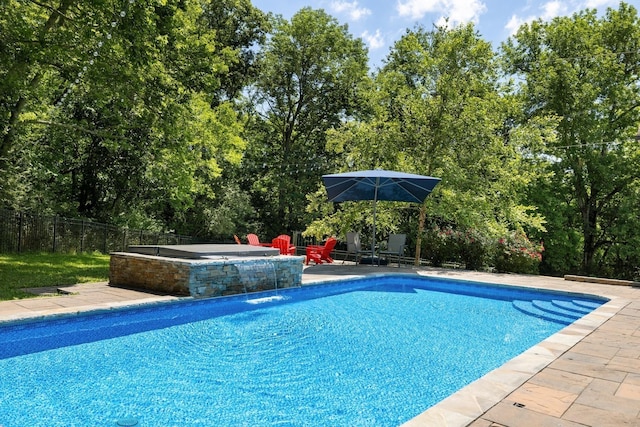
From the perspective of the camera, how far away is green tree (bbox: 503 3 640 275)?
19016 millimetres

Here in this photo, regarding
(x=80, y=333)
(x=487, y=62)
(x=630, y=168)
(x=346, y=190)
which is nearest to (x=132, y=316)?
(x=80, y=333)

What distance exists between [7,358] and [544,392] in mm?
5005

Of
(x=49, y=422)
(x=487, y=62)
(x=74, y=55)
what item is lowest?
(x=49, y=422)

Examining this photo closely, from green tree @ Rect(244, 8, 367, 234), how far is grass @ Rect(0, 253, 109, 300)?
38.1 ft

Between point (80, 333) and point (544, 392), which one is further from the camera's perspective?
point (80, 333)

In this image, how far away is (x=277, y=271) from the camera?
27.0 ft

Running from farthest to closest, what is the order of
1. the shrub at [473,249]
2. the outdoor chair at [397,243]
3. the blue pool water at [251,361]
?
the shrub at [473,249] → the outdoor chair at [397,243] → the blue pool water at [251,361]

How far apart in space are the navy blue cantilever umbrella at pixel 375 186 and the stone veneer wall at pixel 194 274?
3.92 meters

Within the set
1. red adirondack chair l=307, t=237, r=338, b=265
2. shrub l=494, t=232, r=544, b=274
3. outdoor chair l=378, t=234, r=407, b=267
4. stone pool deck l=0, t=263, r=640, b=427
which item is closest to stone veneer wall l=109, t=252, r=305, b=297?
stone pool deck l=0, t=263, r=640, b=427

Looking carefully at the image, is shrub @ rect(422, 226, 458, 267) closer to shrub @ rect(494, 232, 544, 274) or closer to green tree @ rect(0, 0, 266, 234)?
shrub @ rect(494, 232, 544, 274)

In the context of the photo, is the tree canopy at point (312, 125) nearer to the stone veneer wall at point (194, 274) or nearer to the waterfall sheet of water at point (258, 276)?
the stone veneer wall at point (194, 274)

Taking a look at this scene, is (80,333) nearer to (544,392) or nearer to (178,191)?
(544,392)


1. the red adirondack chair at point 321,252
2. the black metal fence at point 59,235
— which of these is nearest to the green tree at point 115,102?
the black metal fence at point 59,235

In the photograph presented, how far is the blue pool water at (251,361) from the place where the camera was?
341cm
